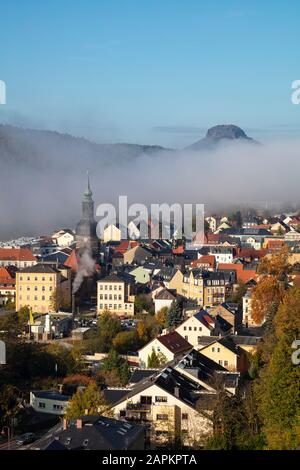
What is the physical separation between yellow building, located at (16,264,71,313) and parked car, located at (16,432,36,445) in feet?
30.0

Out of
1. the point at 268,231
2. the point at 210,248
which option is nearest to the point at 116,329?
the point at 210,248

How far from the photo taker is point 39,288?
786 inches

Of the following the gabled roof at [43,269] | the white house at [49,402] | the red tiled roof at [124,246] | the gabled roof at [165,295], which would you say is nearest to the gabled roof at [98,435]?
the white house at [49,402]

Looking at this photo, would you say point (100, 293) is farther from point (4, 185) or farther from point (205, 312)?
point (4, 185)

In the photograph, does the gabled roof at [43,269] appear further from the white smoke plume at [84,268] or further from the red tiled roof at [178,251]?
the red tiled roof at [178,251]

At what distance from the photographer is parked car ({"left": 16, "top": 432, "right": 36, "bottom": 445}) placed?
10.4 m

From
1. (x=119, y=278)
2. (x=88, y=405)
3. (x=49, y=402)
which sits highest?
(x=119, y=278)

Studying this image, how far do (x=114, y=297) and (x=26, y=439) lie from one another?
31.2 feet

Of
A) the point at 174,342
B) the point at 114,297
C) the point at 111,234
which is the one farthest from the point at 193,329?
the point at 111,234

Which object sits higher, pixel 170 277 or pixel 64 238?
pixel 64 238

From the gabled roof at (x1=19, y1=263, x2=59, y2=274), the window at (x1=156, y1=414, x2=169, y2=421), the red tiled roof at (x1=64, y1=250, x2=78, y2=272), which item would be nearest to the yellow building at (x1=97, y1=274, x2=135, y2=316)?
the gabled roof at (x1=19, y1=263, x2=59, y2=274)

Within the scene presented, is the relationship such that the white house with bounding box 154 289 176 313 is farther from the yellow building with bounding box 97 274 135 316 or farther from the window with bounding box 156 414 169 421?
the window with bounding box 156 414 169 421

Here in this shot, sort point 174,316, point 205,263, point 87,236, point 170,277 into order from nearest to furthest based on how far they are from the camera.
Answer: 1. point 174,316
2. point 170,277
3. point 87,236
4. point 205,263

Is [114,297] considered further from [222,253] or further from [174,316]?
[222,253]
